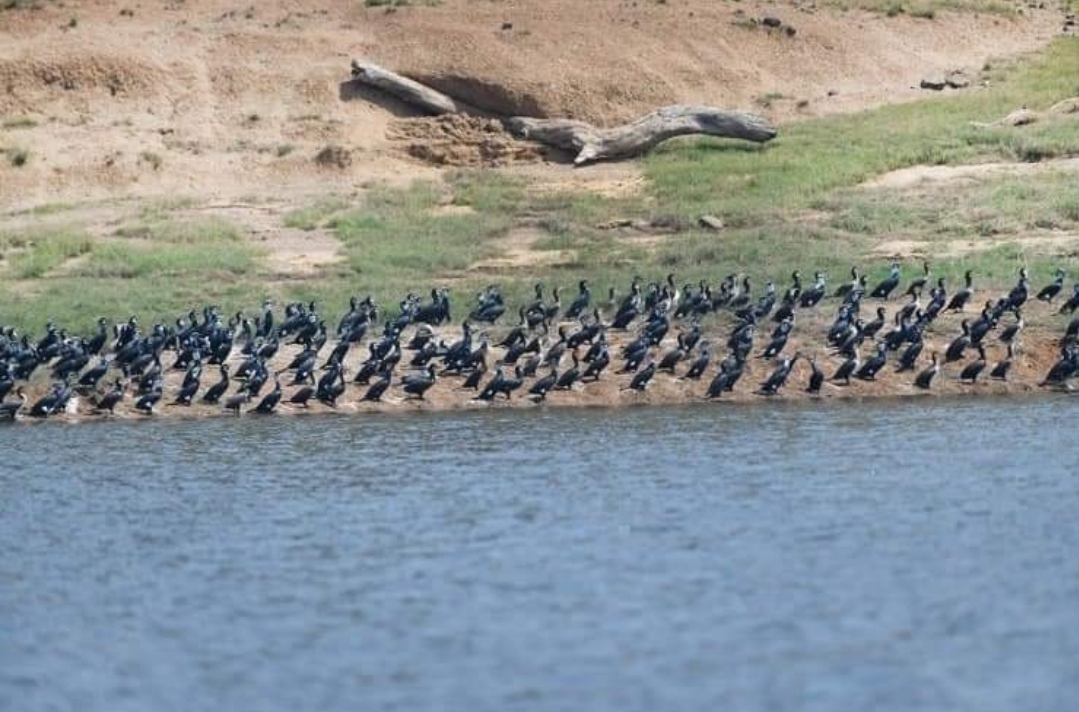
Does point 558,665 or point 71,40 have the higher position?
point 71,40

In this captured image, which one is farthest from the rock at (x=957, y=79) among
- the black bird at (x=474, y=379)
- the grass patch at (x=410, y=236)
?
the black bird at (x=474, y=379)

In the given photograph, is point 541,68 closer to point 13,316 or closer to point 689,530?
point 13,316

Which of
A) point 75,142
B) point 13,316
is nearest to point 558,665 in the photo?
point 13,316

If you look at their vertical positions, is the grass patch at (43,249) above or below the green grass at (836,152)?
below

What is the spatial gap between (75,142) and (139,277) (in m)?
7.93

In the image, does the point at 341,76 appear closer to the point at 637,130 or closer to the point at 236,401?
the point at 637,130

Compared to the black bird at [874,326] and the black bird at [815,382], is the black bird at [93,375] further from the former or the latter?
the black bird at [874,326]

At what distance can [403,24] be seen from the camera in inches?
1885

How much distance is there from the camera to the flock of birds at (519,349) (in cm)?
3130

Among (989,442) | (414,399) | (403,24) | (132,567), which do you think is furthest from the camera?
(403,24)

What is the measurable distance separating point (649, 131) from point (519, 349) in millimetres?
12210

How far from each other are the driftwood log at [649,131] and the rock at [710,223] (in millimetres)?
5145

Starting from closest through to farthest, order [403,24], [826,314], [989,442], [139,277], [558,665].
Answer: [558,665] < [989,442] < [826,314] < [139,277] < [403,24]

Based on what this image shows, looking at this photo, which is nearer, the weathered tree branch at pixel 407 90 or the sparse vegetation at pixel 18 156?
the sparse vegetation at pixel 18 156
